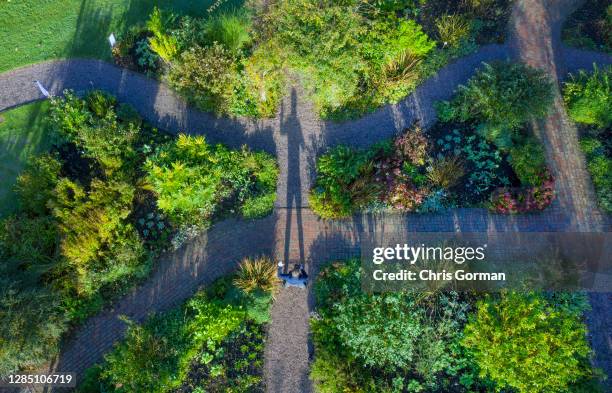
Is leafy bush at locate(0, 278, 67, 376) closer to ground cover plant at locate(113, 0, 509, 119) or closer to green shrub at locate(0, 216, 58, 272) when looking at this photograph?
green shrub at locate(0, 216, 58, 272)

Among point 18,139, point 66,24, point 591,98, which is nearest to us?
point 591,98

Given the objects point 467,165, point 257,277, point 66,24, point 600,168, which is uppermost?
point 66,24

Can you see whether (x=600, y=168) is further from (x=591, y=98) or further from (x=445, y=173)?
(x=445, y=173)

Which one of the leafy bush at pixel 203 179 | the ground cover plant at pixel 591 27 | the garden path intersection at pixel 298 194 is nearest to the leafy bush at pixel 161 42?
the garden path intersection at pixel 298 194

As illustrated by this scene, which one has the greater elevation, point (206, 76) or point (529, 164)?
point (206, 76)

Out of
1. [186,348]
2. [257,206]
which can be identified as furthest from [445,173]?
[186,348]

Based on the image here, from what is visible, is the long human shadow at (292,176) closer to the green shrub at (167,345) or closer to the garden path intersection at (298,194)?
the garden path intersection at (298,194)
